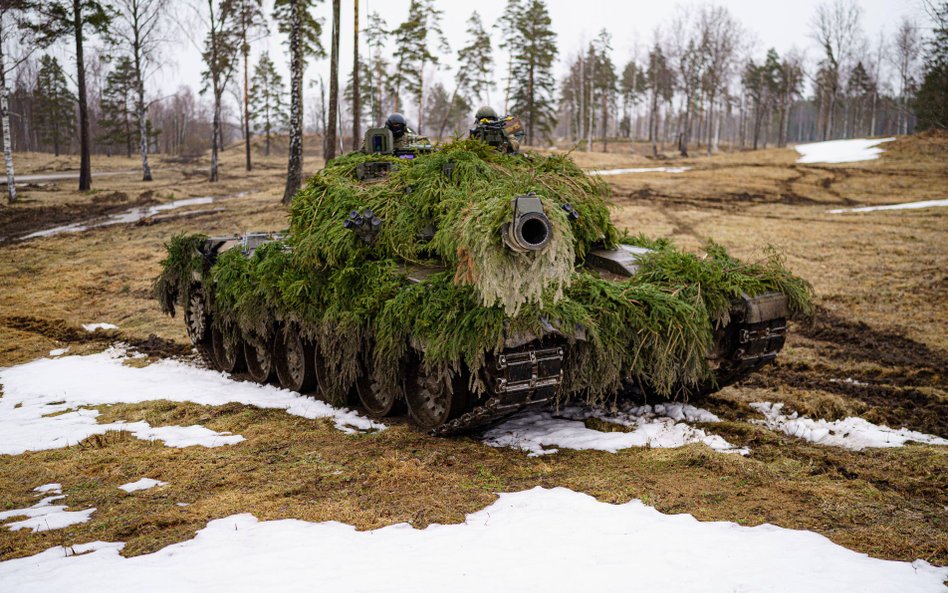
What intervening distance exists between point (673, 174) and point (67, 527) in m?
33.7

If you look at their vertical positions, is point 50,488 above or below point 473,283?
below

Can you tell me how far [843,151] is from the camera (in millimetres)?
44688

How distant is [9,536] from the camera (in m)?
4.75

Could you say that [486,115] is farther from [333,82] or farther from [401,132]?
[333,82]

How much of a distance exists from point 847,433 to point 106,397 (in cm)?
839

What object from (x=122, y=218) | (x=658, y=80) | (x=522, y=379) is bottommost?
(x=522, y=379)

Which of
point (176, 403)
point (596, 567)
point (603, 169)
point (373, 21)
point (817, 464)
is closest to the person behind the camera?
point (596, 567)

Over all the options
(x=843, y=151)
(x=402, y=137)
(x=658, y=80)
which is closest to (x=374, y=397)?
(x=402, y=137)

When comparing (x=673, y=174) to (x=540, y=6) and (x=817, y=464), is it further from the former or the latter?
(x=817, y=464)

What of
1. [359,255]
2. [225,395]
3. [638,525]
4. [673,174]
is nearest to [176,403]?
[225,395]

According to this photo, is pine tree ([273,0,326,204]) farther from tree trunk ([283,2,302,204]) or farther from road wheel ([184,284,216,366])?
road wheel ([184,284,216,366])

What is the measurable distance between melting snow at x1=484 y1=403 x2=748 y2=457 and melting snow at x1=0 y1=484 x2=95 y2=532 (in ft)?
11.5

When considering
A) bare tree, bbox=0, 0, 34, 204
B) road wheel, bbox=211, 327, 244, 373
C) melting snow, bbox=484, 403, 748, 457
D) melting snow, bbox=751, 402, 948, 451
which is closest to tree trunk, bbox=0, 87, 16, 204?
bare tree, bbox=0, 0, 34, 204

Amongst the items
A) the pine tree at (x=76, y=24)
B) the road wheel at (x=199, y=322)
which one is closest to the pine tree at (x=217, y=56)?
the pine tree at (x=76, y=24)
